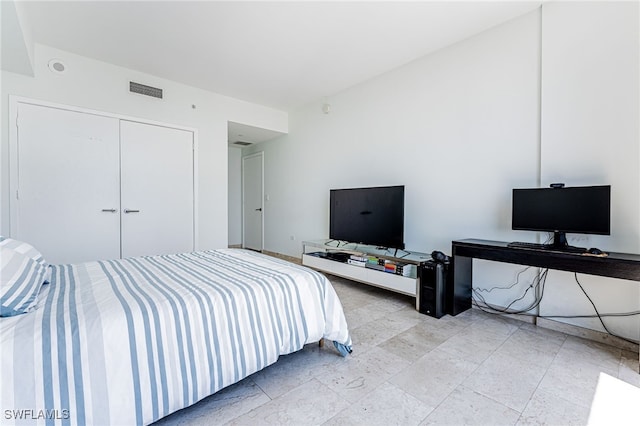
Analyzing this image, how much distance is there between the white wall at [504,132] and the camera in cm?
210

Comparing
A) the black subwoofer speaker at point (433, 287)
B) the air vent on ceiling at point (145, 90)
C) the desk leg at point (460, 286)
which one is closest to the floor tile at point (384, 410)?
the black subwoofer speaker at point (433, 287)

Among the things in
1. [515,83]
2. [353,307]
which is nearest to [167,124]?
[353,307]

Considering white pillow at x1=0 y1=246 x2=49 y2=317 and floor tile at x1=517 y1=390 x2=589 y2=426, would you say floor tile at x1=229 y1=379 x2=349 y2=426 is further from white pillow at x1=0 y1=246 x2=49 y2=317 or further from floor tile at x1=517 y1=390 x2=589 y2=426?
white pillow at x1=0 y1=246 x2=49 y2=317

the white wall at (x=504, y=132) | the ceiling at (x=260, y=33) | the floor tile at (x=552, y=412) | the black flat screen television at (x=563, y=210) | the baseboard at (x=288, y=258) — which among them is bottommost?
the floor tile at (x=552, y=412)

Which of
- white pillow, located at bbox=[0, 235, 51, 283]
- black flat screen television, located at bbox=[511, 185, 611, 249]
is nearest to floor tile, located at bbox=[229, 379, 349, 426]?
white pillow, located at bbox=[0, 235, 51, 283]

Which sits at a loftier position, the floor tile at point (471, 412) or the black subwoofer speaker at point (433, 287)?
the black subwoofer speaker at point (433, 287)

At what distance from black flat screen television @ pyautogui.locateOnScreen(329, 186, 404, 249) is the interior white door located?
232cm

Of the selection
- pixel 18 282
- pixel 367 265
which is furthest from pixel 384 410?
pixel 367 265

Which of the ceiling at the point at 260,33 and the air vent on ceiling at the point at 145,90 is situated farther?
the air vent on ceiling at the point at 145,90

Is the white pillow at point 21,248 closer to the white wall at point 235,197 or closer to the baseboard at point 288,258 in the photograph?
the baseboard at point 288,258

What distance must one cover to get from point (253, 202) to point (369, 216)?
10.9ft

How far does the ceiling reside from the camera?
2.42 meters

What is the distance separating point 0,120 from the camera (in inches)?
112

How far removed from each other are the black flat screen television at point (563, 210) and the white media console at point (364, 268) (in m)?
0.97
